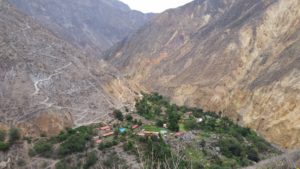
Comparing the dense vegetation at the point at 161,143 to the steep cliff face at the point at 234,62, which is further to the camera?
the steep cliff face at the point at 234,62

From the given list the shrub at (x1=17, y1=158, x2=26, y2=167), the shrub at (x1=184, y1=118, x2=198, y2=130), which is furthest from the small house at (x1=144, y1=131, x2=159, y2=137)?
the shrub at (x1=17, y1=158, x2=26, y2=167)

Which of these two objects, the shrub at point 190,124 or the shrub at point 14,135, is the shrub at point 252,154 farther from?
the shrub at point 14,135

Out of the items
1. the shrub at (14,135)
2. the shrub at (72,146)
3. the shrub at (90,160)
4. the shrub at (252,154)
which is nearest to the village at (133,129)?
the shrub at (72,146)

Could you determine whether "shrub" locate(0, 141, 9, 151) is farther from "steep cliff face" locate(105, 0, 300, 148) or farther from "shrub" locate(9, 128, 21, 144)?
"steep cliff face" locate(105, 0, 300, 148)

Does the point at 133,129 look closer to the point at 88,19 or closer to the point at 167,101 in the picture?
the point at 167,101

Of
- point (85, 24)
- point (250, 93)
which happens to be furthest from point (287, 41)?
point (85, 24)

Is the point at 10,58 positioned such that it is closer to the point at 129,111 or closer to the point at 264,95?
the point at 129,111
